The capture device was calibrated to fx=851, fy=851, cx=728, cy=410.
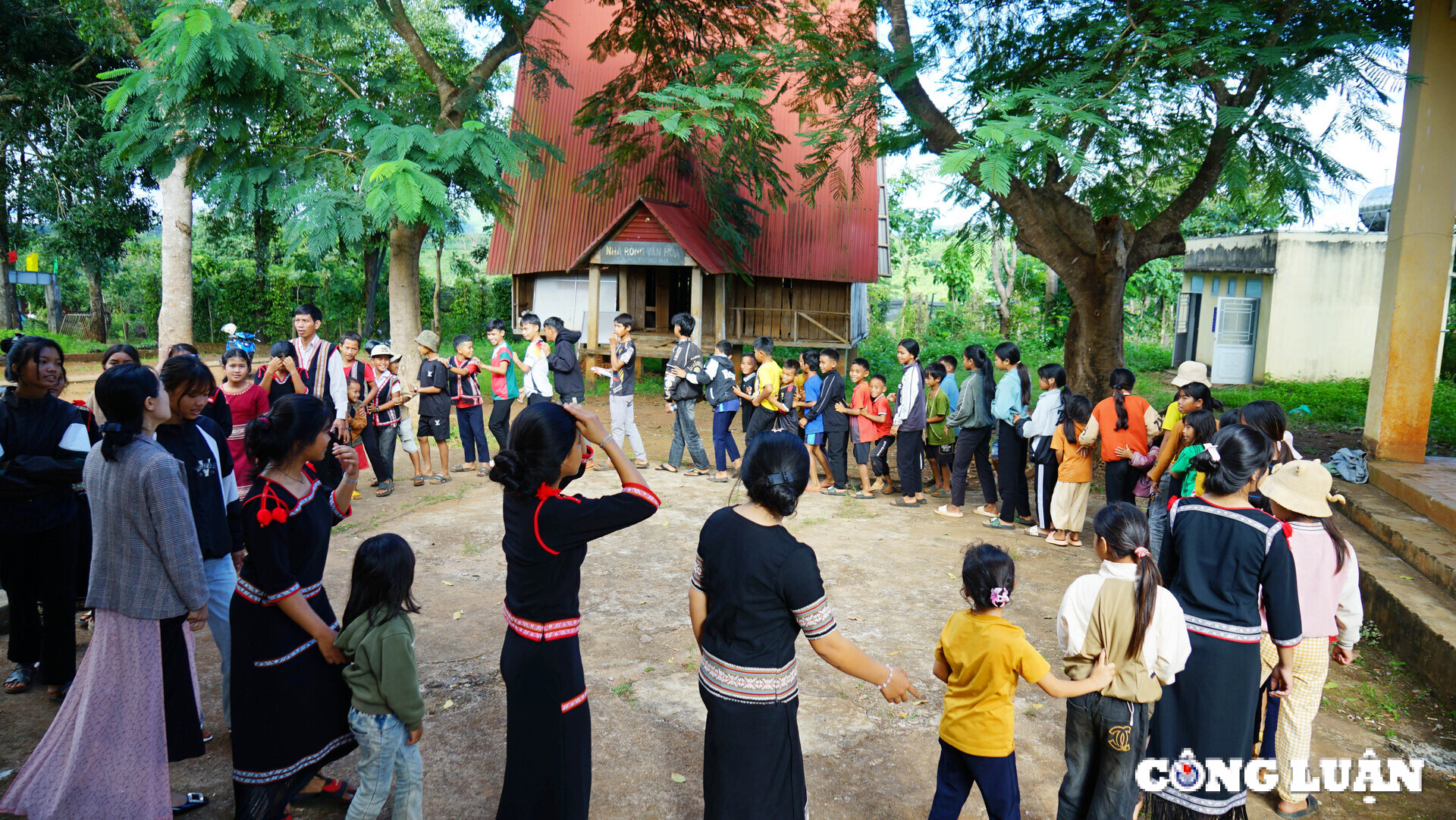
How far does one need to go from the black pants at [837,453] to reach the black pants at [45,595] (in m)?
6.18

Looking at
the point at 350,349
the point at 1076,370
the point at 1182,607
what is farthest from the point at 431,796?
the point at 1076,370

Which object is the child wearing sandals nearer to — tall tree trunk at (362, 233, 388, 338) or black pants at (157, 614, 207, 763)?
black pants at (157, 614, 207, 763)

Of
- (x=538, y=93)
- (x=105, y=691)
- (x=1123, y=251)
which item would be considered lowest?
(x=105, y=691)

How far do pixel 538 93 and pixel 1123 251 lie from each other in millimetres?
7555

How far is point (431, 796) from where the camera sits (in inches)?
132

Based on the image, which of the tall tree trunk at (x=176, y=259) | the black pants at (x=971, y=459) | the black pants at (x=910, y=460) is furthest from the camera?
the tall tree trunk at (x=176, y=259)

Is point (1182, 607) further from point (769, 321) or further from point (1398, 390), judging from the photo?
point (769, 321)

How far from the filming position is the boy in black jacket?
8.90 metres

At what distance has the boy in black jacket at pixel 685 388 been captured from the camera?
8.90 metres

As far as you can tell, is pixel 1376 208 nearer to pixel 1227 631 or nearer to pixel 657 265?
pixel 657 265

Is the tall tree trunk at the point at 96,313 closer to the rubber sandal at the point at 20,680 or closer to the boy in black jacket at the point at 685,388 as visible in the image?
the boy in black jacket at the point at 685,388

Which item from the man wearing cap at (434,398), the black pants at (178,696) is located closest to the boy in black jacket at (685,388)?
the man wearing cap at (434,398)

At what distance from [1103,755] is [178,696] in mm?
3323

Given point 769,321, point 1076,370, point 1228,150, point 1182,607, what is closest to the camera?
point 1182,607
